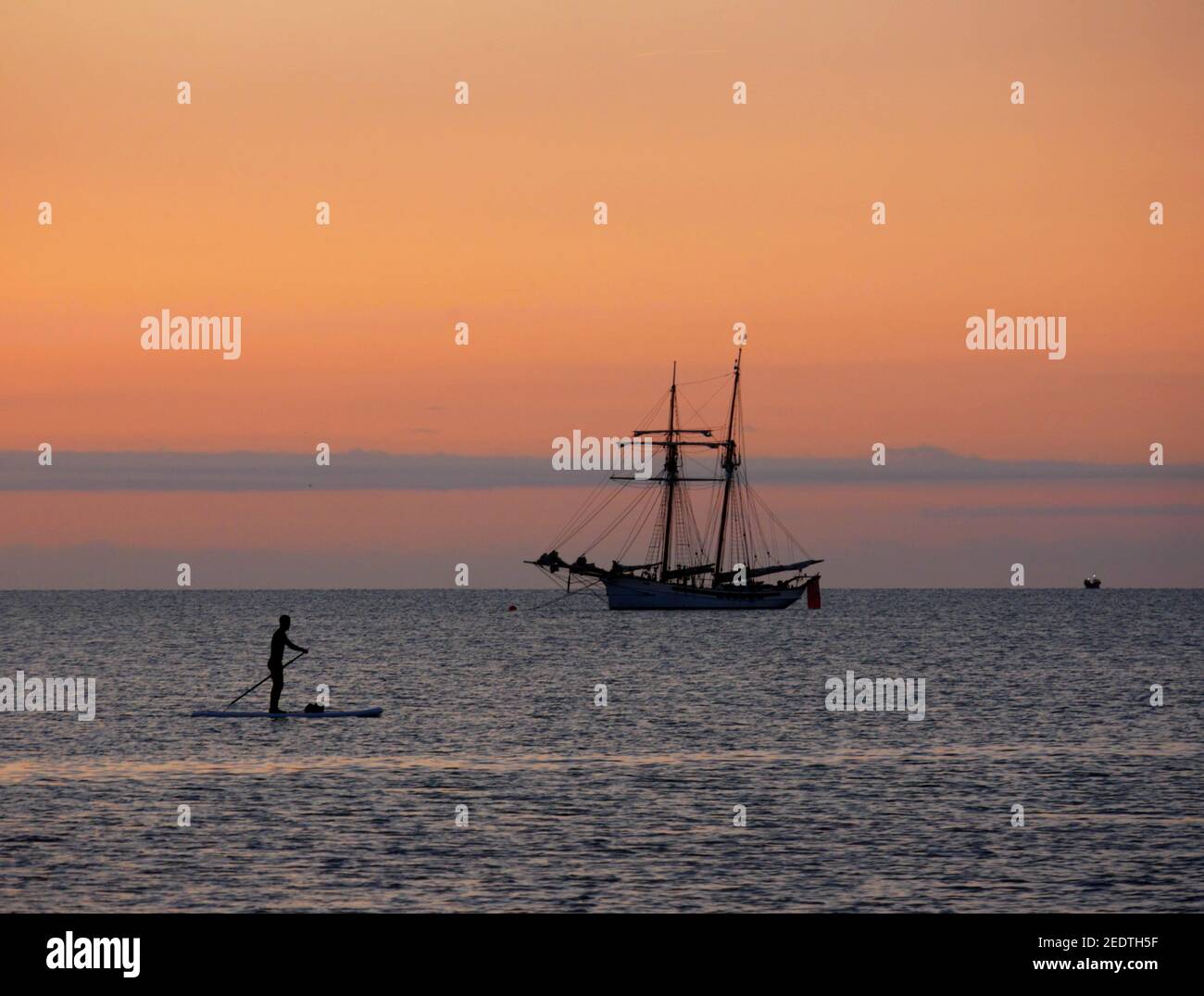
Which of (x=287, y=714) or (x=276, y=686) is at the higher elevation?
(x=276, y=686)

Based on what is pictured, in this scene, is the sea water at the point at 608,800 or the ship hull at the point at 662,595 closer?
the sea water at the point at 608,800

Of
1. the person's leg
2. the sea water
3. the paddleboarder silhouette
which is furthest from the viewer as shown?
the person's leg

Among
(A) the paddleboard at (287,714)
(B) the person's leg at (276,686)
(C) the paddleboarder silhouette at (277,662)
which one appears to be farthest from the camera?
(A) the paddleboard at (287,714)

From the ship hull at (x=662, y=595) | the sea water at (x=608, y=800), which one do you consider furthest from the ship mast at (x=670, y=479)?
the sea water at (x=608, y=800)

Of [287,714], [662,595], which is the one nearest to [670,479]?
[662,595]

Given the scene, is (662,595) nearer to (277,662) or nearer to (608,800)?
(277,662)

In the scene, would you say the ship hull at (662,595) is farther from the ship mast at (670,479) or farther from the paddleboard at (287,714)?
the paddleboard at (287,714)

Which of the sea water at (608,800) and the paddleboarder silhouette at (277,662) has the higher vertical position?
the paddleboarder silhouette at (277,662)

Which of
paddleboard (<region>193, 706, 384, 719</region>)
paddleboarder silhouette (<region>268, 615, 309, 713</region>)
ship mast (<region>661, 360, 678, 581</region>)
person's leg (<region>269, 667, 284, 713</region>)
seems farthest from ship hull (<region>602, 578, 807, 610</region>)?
paddleboarder silhouette (<region>268, 615, 309, 713</region>)

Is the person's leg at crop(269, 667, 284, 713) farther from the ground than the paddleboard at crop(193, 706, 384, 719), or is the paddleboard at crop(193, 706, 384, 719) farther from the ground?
the person's leg at crop(269, 667, 284, 713)

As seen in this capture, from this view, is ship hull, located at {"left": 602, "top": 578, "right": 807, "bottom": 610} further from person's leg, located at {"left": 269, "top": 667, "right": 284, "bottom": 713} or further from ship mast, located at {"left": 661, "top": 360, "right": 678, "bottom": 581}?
Result: person's leg, located at {"left": 269, "top": 667, "right": 284, "bottom": 713}

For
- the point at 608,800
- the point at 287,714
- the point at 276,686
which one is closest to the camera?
the point at 608,800

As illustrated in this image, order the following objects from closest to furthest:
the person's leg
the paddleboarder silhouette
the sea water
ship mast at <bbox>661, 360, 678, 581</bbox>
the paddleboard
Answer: the sea water < the paddleboarder silhouette < the person's leg < the paddleboard < ship mast at <bbox>661, 360, 678, 581</bbox>

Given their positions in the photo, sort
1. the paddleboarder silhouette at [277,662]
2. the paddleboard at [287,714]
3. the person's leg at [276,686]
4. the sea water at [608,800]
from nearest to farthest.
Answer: the sea water at [608,800] < the paddleboarder silhouette at [277,662] < the person's leg at [276,686] < the paddleboard at [287,714]
